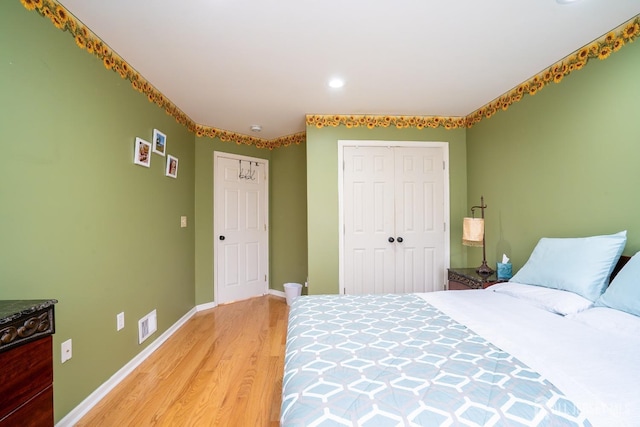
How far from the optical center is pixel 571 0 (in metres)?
1.58

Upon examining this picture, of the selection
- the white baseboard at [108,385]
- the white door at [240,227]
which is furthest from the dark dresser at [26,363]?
the white door at [240,227]

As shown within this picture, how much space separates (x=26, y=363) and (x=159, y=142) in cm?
217

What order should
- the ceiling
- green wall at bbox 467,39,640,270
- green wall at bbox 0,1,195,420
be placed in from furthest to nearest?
green wall at bbox 467,39,640,270, the ceiling, green wall at bbox 0,1,195,420

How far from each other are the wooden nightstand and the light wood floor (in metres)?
1.76

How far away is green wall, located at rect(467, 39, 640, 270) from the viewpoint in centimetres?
179

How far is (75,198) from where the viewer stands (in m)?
1.74

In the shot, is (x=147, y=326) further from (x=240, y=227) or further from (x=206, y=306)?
(x=240, y=227)

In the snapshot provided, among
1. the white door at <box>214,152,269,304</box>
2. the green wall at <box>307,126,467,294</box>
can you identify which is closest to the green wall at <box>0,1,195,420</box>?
the white door at <box>214,152,269,304</box>

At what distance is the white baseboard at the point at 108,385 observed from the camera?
1.66m

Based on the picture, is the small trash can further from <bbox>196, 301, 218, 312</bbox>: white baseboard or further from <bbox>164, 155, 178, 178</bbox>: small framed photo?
<bbox>164, 155, 178, 178</bbox>: small framed photo

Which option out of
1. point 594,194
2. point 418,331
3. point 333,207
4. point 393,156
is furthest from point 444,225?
point 418,331

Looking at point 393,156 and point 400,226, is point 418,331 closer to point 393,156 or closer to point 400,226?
point 400,226

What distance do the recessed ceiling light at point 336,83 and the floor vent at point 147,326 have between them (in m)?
2.59

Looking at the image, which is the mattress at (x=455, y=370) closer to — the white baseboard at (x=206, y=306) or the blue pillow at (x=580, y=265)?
the blue pillow at (x=580, y=265)
